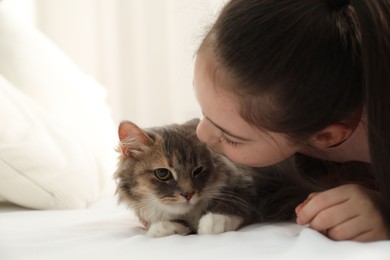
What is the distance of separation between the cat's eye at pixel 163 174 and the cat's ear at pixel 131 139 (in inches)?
3.2

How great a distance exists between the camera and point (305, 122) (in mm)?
1122

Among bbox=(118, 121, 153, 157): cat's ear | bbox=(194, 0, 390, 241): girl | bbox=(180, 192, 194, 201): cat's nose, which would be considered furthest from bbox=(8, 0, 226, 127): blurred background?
bbox=(194, 0, 390, 241): girl

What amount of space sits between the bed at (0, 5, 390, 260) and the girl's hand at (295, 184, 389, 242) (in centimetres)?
5

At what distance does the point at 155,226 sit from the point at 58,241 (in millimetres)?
236

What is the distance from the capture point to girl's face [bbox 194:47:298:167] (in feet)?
3.89

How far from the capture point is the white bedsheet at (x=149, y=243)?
37.8 inches

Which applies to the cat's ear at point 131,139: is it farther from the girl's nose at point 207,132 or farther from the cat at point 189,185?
the girl's nose at point 207,132

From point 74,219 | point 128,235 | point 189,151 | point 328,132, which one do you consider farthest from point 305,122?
point 74,219

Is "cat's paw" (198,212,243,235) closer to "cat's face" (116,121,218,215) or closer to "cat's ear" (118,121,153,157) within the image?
"cat's face" (116,121,218,215)

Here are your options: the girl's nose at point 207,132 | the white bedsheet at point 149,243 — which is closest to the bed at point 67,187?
the white bedsheet at point 149,243

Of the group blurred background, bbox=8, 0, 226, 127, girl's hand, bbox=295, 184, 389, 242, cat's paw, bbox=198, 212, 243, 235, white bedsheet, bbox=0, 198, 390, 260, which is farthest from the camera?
blurred background, bbox=8, 0, 226, 127

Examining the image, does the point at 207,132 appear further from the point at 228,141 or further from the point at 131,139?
the point at 131,139

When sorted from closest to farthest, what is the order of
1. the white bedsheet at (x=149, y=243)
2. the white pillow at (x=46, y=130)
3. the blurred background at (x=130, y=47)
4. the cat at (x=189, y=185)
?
the white bedsheet at (x=149, y=243)
the cat at (x=189, y=185)
the white pillow at (x=46, y=130)
the blurred background at (x=130, y=47)

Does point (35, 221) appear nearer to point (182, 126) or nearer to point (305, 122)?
point (182, 126)
